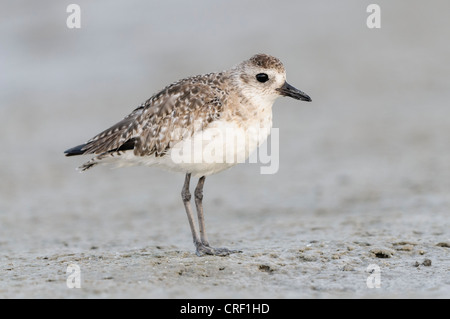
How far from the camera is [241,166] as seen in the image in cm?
1539

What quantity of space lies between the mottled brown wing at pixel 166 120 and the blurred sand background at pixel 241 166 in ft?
4.49

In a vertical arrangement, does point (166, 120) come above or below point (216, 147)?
above

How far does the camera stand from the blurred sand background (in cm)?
806

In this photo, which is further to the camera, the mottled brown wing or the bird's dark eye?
the bird's dark eye

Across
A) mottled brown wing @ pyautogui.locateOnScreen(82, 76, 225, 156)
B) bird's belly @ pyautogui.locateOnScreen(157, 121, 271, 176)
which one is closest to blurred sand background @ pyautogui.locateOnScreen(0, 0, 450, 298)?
bird's belly @ pyautogui.locateOnScreen(157, 121, 271, 176)

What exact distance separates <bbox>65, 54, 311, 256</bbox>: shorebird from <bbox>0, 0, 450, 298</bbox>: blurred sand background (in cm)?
114

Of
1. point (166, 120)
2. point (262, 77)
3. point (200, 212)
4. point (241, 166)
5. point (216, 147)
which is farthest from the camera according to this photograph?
point (241, 166)

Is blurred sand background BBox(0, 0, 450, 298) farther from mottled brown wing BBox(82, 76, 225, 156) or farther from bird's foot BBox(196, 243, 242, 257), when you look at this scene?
mottled brown wing BBox(82, 76, 225, 156)

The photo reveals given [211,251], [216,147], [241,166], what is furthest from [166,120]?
[241,166]

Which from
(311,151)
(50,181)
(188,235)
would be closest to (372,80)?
(311,151)

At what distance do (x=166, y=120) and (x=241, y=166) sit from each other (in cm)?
652

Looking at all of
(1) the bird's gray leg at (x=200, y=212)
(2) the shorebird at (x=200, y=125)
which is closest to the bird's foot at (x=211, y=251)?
(2) the shorebird at (x=200, y=125)

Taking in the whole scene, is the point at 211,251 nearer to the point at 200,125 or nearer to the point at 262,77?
the point at 200,125

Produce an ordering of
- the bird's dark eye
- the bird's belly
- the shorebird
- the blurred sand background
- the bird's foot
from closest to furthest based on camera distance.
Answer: the blurred sand background < the bird's belly < the shorebird < the bird's foot < the bird's dark eye
